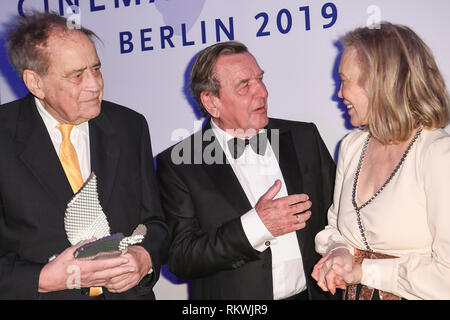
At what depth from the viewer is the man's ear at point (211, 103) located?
10.3 ft

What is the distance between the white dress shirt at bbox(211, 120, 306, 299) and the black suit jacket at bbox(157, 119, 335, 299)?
0.13ft

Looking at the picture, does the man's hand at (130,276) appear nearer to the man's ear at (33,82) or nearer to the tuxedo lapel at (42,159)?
the tuxedo lapel at (42,159)

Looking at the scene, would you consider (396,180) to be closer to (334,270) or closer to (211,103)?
(334,270)

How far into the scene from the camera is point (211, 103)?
3154mm

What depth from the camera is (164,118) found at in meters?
4.02

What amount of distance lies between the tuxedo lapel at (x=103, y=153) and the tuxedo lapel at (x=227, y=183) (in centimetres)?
56

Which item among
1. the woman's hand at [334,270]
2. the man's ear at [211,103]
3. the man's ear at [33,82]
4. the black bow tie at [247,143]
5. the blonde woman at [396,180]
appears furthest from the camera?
the man's ear at [211,103]

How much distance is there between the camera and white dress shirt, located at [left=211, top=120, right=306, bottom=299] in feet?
8.84

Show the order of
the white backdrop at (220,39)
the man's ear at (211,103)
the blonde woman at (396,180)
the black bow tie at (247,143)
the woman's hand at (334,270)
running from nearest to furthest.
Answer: the blonde woman at (396,180) → the woman's hand at (334,270) → the black bow tie at (247,143) → the man's ear at (211,103) → the white backdrop at (220,39)

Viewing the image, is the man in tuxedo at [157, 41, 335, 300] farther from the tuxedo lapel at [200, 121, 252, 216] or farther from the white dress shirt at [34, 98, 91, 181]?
the white dress shirt at [34, 98, 91, 181]

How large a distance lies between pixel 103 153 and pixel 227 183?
2.27ft

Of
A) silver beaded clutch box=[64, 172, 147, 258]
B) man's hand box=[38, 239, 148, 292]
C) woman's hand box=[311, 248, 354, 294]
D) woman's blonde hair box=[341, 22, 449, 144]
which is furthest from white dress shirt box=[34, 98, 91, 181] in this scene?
woman's blonde hair box=[341, 22, 449, 144]

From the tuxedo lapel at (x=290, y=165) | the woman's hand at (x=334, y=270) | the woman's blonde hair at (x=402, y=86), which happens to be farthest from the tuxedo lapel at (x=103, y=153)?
the woman's blonde hair at (x=402, y=86)

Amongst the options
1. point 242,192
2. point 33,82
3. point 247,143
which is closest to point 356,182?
point 242,192
